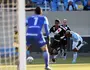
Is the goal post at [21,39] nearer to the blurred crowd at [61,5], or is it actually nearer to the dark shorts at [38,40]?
the dark shorts at [38,40]

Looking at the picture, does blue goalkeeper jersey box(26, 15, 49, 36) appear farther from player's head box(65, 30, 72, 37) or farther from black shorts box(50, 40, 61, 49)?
black shorts box(50, 40, 61, 49)

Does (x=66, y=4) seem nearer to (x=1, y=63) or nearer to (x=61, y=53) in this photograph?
(x=61, y=53)

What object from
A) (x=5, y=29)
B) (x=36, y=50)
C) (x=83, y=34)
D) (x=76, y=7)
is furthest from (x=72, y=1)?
(x=5, y=29)

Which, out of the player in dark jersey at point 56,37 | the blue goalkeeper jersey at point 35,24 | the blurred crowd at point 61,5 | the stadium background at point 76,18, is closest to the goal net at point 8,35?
the blue goalkeeper jersey at point 35,24

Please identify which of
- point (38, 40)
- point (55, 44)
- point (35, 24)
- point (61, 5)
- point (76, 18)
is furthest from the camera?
point (61, 5)

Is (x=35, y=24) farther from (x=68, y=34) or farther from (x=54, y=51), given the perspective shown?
(x=68, y=34)

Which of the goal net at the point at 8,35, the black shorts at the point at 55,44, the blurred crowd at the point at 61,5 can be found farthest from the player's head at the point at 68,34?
the goal net at the point at 8,35

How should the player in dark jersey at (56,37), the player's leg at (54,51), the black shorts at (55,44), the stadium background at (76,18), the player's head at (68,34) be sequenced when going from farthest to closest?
1. the stadium background at (76,18)
2. the black shorts at (55,44)
3. the player's head at (68,34)
4. the player in dark jersey at (56,37)
5. the player's leg at (54,51)

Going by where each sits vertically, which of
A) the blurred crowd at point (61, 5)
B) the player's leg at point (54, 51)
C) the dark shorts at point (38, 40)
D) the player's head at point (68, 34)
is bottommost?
the player's leg at point (54, 51)

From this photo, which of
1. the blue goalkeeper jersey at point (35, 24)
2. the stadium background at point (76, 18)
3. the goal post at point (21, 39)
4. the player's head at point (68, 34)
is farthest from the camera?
the stadium background at point (76, 18)

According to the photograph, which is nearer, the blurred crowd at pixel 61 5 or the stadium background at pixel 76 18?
the stadium background at pixel 76 18

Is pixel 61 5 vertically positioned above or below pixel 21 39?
below

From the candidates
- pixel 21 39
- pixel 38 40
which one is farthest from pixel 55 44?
pixel 21 39

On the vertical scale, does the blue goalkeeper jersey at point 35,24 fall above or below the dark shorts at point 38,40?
above
